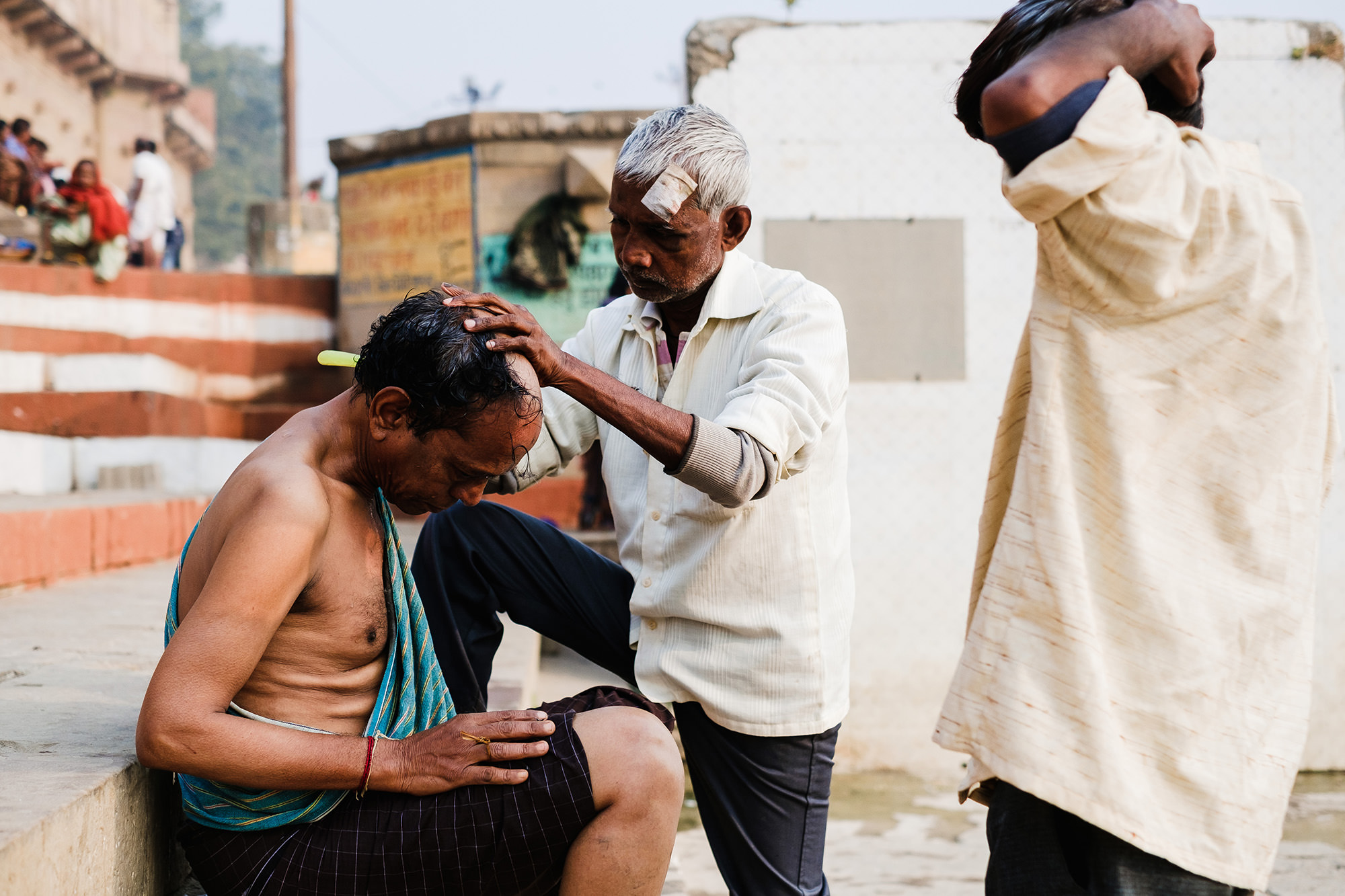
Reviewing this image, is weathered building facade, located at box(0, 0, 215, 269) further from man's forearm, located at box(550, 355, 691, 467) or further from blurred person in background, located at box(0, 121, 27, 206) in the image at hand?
man's forearm, located at box(550, 355, 691, 467)

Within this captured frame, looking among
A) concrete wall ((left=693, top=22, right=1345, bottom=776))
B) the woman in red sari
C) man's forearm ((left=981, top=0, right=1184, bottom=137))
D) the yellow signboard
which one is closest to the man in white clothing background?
the woman in red sari

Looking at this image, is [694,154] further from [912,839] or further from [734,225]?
[912,839]

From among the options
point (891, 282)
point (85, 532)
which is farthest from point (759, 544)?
point (891, 282)

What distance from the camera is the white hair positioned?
2.17 meters

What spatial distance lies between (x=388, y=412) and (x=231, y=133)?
4750cm

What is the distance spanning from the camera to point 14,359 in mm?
7777

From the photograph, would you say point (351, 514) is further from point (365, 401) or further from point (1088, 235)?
point (1088, 235)

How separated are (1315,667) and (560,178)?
5.62 meters

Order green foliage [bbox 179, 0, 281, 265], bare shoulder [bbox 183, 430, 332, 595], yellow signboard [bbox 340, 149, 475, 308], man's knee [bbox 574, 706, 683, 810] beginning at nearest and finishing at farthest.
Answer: bare shoulder [bbox 183, 430, 332, 595] < man's knee [bbox 574, 706, 683, 810] < yellow signboard [bbox 340, 149, 475, 308] < green foliage [bbox 179, 0, 281, 265]

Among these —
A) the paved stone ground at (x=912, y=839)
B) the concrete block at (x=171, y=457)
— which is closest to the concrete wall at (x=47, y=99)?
the concrete block at (x=171, y=457)

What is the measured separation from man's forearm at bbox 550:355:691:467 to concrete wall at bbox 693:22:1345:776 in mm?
3937

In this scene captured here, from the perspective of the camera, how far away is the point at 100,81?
20.1 meters

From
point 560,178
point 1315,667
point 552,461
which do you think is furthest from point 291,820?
point 560,178

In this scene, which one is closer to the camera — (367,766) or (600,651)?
(367,766)
